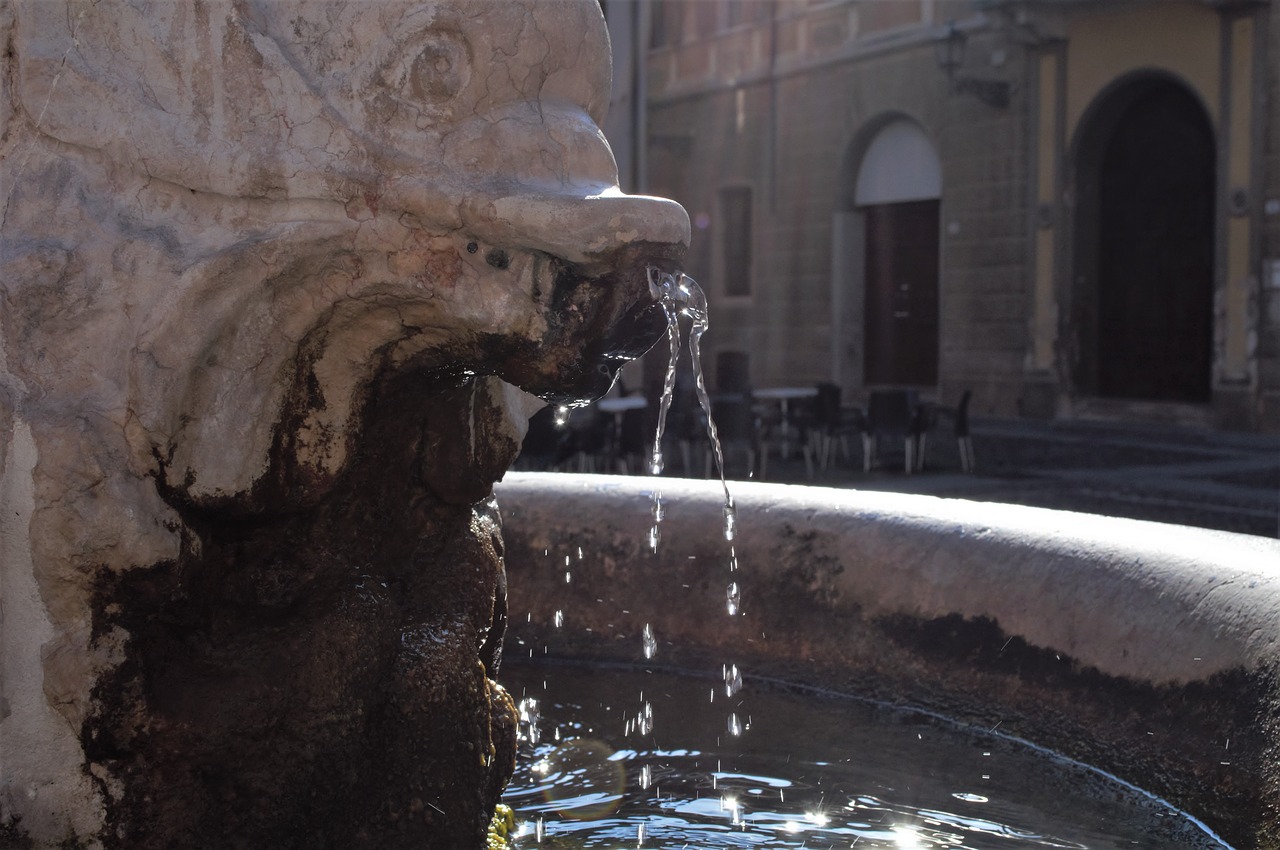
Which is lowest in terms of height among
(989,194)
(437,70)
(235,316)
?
(235,316)

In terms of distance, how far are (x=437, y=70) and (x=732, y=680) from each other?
75.0 inches

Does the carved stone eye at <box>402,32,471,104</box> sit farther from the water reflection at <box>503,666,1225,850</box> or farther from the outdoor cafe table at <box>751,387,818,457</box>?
the outdoor cafe table at <box>751,387,818,457</box>

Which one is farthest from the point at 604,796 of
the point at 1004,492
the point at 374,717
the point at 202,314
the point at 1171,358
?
the point at 1171,358

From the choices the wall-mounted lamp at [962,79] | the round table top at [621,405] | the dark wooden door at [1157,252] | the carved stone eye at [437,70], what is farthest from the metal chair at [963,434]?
the carved stone eye at [437,70]

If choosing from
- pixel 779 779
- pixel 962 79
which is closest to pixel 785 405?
pixel 962 79

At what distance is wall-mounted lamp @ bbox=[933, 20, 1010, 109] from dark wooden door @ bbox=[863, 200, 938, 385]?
1.89 m

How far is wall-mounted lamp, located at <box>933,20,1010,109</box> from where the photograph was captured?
15383 millimetres

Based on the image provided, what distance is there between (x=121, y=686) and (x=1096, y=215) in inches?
565

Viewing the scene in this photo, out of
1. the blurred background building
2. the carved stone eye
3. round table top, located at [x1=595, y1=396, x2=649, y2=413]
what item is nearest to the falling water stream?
the carved stone eye

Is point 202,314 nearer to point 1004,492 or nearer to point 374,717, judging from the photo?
point 374,717

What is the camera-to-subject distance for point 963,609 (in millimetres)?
3020

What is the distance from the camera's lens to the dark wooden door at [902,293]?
17.3 meters

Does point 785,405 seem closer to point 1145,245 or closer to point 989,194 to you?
point 1145,245

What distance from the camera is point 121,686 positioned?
1773 mm
